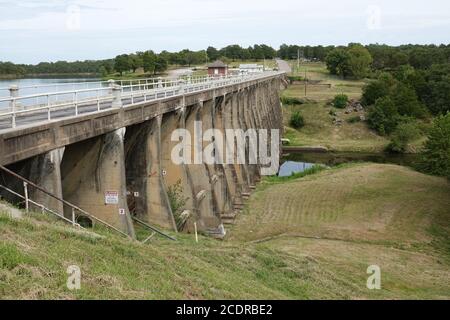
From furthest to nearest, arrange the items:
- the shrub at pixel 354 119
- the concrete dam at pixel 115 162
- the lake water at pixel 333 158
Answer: the shrub at pixel 354 119, the lake water at pixel 333 158, the concrete dam at pixel 115 162

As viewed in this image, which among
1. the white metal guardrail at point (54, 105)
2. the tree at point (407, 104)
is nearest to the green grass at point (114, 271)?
the white metal guardrail at point (54, 105)

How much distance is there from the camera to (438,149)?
54.5 m

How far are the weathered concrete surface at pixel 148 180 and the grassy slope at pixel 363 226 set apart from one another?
6573 mm

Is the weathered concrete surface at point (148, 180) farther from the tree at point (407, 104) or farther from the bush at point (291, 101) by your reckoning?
the bush at point (291, 101)

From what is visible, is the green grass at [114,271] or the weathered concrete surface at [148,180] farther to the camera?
Answer: the weathered concrete surface at [148,180]

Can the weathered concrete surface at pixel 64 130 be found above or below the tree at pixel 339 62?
below

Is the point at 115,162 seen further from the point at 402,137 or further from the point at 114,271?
the point at 402,137

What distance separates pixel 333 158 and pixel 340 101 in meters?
29.9

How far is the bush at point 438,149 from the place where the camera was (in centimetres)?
5278

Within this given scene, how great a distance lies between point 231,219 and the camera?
1436 inches

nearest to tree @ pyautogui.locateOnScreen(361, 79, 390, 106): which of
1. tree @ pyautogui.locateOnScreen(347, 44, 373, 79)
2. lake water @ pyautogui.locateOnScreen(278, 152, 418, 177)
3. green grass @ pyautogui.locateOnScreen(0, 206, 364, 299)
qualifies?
lake water @ pyautogui.locateOnScreen(278, 152, 418, 177)

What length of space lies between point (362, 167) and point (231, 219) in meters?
25.1

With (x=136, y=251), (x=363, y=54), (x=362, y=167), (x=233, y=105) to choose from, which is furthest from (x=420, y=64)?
(x=136, y=251)

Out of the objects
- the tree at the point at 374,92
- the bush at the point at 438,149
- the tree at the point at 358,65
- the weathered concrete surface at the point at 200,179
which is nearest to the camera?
the weathered concrete surface at the point at 200,179
